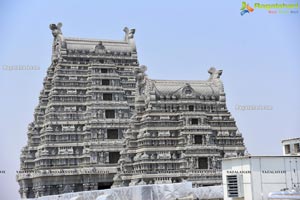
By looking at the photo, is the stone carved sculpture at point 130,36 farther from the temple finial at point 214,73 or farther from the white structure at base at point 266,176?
the white structure at base at point 266,176

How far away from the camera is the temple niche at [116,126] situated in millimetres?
59812

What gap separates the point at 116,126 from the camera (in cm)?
6844

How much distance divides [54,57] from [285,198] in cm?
4660

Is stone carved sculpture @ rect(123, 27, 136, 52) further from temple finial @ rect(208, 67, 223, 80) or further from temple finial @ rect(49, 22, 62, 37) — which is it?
temple finial @ rect(208, 67, 223, 80)

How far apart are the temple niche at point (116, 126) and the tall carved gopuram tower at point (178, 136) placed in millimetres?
108

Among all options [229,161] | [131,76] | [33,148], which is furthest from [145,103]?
[229,161]

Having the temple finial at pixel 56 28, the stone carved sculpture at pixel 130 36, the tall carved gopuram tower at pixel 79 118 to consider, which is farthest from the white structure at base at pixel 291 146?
the temple finial at pixel 56 28

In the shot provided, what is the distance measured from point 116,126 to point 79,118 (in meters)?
4.73

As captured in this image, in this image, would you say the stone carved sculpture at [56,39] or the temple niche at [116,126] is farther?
the stone carved sculpture at [56,39]

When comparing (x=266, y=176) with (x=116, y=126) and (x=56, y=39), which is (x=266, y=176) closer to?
(x=116, y=126)

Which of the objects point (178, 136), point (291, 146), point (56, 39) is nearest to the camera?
point (291, 146)

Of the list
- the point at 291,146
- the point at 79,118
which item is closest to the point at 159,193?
the point at 291,146

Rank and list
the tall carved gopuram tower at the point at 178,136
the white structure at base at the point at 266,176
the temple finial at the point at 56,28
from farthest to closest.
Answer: the temple finial at the point at 56,28
the tall carved gopuram tower at the point at 178,136
the white structure at base at the point at 266,176

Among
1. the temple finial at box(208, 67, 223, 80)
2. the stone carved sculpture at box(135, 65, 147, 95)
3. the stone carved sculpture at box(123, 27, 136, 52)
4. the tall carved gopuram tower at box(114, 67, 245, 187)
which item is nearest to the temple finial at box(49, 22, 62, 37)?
the stone carved sculpture at box(123, 27, 136, 52)
